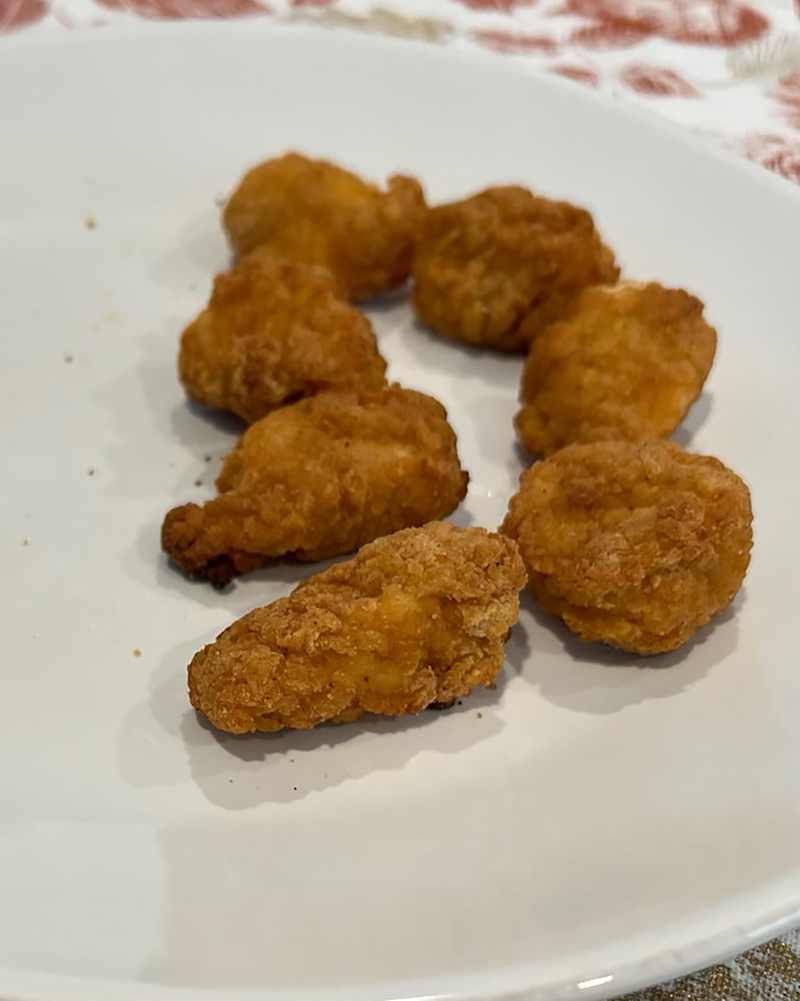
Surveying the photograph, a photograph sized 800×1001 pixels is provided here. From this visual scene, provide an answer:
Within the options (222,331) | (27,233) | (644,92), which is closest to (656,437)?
(222,331)

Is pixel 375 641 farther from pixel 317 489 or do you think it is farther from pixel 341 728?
pixel 317 489

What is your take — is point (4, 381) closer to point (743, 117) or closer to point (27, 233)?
point (27, 233)

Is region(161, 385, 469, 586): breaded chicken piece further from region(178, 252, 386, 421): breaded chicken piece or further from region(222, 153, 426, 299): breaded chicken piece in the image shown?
region(222, 153, 426, 299): breaded chicken piece

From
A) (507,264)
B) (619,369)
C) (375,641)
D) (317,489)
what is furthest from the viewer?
(507,264)

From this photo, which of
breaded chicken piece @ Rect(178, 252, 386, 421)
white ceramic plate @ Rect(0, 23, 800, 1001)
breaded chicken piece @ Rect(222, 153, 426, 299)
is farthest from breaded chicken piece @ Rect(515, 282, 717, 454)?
breaded chicken piece @ Rect(222, 153, 426, 299)

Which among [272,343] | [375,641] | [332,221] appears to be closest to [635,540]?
[375,641]

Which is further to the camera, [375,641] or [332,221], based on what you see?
[332,221]

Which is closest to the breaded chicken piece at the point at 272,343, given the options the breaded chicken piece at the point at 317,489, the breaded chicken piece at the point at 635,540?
the breaded chicken piece at the point at 317,489
